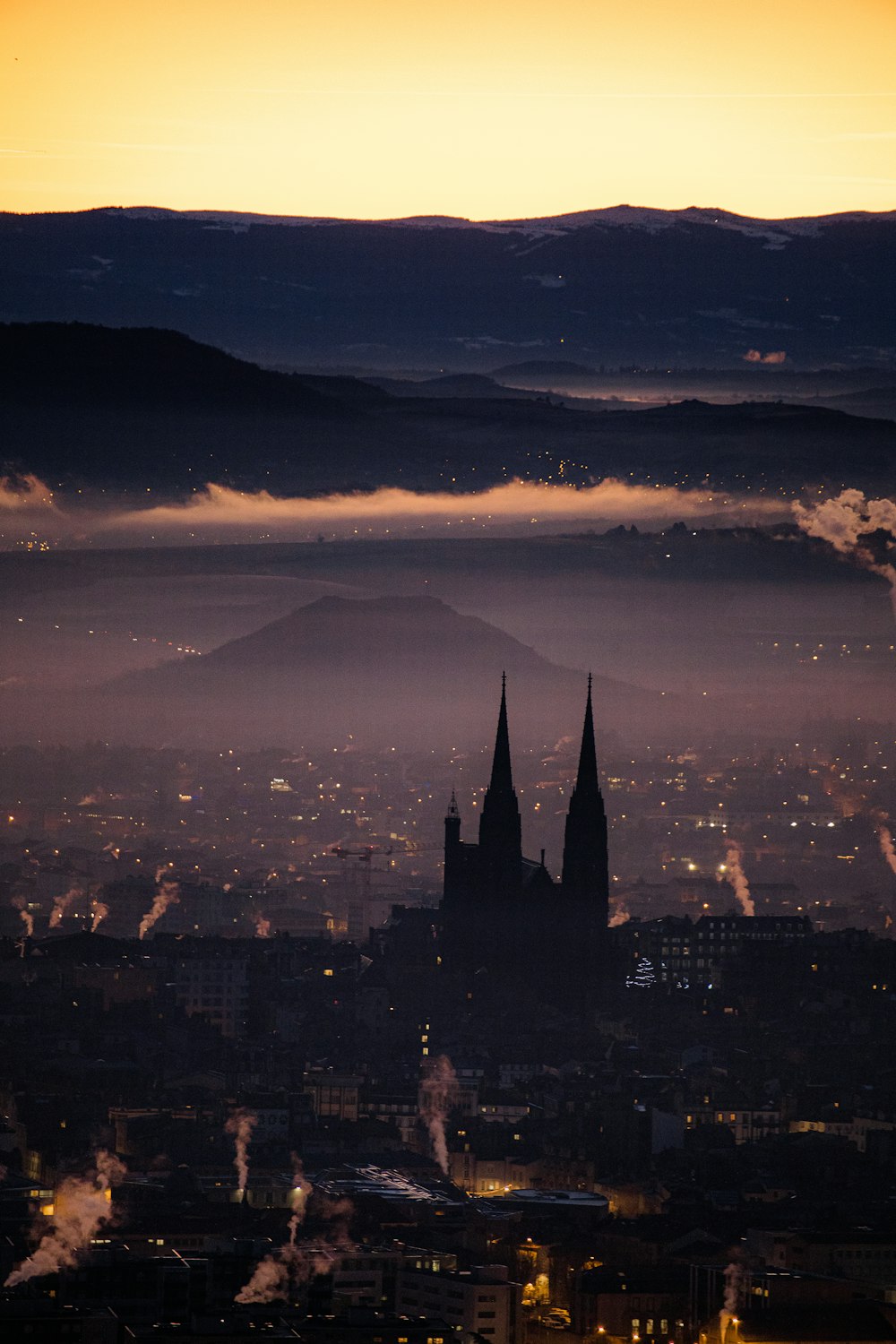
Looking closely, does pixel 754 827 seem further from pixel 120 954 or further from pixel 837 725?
pixel 120 954

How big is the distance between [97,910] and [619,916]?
7629 millimetres

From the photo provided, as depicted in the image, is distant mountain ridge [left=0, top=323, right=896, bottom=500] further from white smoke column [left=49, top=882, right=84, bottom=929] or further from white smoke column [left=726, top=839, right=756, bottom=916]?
white smoke column [left=726, top=839, right=756, bottom=916]

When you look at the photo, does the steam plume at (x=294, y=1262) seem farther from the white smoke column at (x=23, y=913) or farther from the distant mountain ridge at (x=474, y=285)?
the white smoke column at (x=23, y=913)

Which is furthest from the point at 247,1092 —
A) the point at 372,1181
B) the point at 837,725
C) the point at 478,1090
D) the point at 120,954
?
the point at 837,725

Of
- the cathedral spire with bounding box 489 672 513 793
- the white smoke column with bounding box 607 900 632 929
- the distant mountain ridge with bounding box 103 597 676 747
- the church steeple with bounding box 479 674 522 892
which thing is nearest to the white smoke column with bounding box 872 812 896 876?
the distant mountain ridge with bounding box 103 597 676 747

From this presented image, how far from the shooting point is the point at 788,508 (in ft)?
152

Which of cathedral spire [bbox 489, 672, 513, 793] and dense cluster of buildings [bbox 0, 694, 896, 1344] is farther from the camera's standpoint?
cathedral spire [bbox 489, 672, 513, 793]

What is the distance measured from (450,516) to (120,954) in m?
8.32

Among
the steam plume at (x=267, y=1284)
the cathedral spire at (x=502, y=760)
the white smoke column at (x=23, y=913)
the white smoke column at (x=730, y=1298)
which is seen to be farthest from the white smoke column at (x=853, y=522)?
the steam plume at (x=267, y=1284)

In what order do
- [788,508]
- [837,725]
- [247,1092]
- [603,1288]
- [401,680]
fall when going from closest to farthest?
[603,1288], [247,1092], [788,508], [837,725], [401,680]

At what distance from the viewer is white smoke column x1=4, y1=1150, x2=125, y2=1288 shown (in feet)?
73.3

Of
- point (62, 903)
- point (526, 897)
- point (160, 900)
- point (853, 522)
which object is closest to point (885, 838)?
point (853, 522)

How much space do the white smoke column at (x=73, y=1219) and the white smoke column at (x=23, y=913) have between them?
61.0ft

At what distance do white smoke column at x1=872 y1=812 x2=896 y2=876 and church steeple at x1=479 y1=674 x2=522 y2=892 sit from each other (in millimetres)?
6512
